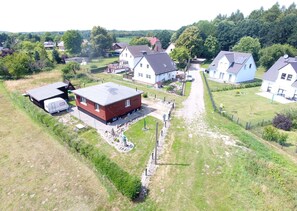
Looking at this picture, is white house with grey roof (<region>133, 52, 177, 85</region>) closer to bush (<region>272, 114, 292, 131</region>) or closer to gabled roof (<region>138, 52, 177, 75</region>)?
gabled roof (<region>138, 52, 177, 75</region>)

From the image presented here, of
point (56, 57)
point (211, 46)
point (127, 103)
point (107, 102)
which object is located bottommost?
point (127, 103)

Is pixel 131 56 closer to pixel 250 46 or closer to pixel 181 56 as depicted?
pixel 181 56

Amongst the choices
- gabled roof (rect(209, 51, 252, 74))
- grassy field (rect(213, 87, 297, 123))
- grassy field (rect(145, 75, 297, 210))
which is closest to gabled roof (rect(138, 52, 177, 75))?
gabled roof (rect(209, 51, 252, 74))

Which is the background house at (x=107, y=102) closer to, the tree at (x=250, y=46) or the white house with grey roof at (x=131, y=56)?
the white house with grey roof at (x=131, y=56)

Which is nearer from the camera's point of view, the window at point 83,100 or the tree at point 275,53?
the window at point 83,100

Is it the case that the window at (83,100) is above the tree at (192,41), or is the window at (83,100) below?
below

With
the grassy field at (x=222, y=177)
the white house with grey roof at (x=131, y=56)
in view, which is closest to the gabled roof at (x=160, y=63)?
the white house with grey roof at (x=131, y=56)

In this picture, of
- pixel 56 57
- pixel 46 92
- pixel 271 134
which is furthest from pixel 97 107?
pixel 56 57
